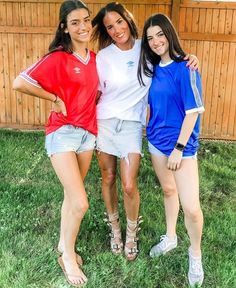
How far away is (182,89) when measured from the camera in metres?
2.77

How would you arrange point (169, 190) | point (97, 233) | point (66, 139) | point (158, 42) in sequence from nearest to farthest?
1. point (158, 42)
2. point (66, 139)
3. point (169, 190)
4. point (97, 233)

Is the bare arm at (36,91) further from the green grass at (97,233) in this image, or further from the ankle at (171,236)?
the ankle at (171,236)

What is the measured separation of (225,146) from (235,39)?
149cm

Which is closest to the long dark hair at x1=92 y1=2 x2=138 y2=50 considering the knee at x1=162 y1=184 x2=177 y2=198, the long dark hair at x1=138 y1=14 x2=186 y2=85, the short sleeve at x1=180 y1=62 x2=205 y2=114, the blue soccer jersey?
the long dark hair at x1=138 y1=14 x2=186 y2=85

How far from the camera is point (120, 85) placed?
9.87 ft

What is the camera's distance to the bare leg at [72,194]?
294 centimetres

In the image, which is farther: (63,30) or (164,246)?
(164,246)

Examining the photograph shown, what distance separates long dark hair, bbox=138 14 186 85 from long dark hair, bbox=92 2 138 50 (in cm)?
14

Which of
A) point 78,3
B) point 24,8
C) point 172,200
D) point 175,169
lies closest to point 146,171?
point 172,200

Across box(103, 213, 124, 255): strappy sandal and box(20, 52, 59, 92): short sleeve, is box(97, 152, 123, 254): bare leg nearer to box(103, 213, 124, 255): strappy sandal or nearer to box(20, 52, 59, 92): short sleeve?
box(103, 213, 124, 255): strappy sandal

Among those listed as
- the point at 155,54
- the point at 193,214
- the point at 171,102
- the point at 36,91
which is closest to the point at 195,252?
the point at 193,214

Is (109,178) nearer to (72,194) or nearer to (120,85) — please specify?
(72,194)

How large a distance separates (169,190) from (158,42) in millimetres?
1110

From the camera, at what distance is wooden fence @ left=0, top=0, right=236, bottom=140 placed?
5969 mm
